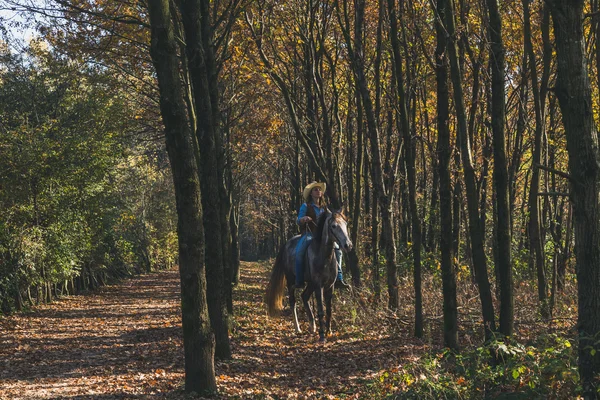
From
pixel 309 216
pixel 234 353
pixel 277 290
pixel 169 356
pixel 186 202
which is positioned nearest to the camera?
pixel 186 202

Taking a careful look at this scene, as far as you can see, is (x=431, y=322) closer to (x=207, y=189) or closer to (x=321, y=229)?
(x=321, y=229)

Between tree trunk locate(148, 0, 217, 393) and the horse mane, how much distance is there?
498 centimetres

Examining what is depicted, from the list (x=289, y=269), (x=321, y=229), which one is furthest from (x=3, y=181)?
(x=321, y=229)

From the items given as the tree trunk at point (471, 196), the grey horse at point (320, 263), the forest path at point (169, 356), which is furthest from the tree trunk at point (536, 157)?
the grey horse at point (320, 263)

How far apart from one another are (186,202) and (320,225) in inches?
218

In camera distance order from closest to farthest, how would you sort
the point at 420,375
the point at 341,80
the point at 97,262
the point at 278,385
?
the point at 420,375 < the point at 278,385 < the point at 341,80 < the point at 97,262

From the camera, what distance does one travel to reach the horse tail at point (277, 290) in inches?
574

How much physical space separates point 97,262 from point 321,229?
20.2 meters

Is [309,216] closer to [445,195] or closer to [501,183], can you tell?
[445,195]

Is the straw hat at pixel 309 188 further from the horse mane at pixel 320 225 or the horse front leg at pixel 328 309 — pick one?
the horse front leg at pixel 328 309

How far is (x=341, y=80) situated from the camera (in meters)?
24.0

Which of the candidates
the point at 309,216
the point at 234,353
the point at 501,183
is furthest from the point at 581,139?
the point at 309,216

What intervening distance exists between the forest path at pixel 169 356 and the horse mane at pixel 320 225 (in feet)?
7.32

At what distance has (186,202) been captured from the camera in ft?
24.9
